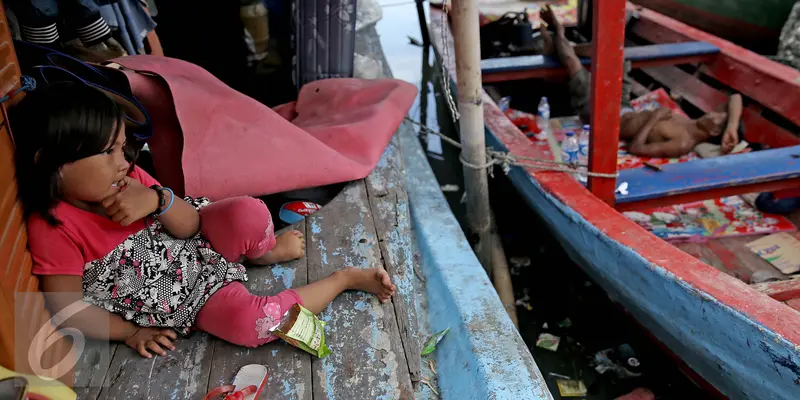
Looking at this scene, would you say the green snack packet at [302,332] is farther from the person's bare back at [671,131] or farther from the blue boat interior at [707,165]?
the person's bare back at [671,131]

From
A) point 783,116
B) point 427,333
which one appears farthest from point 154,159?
point 783,116

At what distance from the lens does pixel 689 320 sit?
1.93 metres

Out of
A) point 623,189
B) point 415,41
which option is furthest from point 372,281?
point 415,41

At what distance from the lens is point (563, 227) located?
2625mm

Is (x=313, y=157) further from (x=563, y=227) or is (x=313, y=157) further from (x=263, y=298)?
(x=563, y=227)

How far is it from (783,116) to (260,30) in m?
3.60

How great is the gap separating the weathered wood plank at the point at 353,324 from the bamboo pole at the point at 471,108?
2.44 feet

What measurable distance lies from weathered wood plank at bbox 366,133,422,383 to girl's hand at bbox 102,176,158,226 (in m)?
0.75

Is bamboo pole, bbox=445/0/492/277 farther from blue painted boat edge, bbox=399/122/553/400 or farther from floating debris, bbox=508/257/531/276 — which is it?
floating debris, bbox=508/257/531/276

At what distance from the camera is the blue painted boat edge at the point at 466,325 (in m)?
1.80

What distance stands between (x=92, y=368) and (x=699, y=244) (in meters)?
2.69

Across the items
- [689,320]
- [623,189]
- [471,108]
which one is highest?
[471,108]

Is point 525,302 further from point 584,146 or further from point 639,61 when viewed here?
point 639,61

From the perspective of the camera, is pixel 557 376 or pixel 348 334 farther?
pixel 557 376
